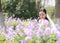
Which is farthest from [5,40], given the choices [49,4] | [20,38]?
[49,4]

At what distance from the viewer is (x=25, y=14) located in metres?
11.5

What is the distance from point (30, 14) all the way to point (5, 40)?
7.85 metres

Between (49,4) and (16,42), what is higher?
(16,42)

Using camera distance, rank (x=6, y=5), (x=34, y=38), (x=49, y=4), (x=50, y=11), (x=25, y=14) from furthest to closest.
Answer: (x=49, y=4) < (x=50, y=11) < (x=6, y=5) < (x=25, y=14) < (x=34, y=38)

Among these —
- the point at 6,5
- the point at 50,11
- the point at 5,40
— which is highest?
the point at 5,40

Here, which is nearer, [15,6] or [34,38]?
[34,38]

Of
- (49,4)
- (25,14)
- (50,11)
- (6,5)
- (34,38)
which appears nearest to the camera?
(34,38)

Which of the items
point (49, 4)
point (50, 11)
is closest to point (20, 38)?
point (50, 11)

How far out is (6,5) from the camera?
40.6 ft

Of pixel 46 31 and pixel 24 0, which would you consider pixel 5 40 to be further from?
pixel 24 0

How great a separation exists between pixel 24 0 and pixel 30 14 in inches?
32.7

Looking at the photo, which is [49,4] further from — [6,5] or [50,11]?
[6,5]

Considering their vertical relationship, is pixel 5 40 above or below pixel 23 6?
above

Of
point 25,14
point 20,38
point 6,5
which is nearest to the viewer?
point 20,38
